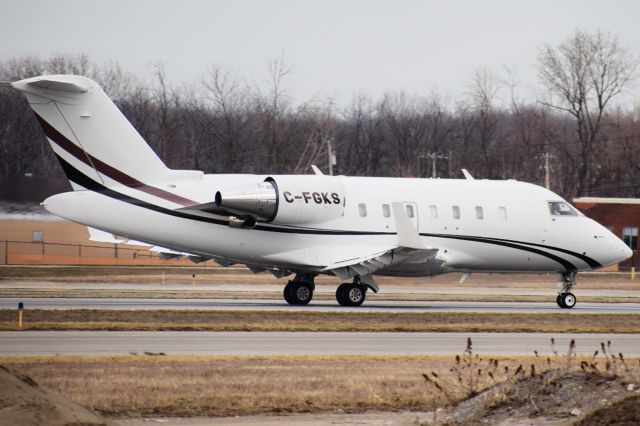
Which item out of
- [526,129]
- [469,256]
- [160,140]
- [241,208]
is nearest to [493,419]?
[241,208]

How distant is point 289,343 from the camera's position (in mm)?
23031

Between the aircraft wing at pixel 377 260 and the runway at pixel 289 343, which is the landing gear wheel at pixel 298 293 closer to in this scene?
the aircraft wing at pixel 377 260

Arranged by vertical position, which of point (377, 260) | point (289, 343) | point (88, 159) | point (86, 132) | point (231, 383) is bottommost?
point (231, 383)

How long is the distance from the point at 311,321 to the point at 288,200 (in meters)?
5.71

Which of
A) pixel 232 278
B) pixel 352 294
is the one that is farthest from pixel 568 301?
pixel 232 278

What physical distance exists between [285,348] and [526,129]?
88.3 meters

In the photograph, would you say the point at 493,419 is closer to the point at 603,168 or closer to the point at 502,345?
the point at 502,345

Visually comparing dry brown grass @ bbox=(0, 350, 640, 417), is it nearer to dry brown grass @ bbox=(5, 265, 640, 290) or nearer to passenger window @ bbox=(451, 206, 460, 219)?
passenger window @ bbox=(451, 206, 460, 219)

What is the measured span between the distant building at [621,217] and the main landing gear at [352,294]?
35.2 m

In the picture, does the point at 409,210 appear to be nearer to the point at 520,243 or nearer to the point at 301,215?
the point at 301,215

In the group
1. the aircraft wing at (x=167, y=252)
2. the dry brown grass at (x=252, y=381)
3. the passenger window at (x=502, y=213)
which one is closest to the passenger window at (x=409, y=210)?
the passenger window at (x=502, y=213)

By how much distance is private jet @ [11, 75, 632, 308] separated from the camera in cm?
3162

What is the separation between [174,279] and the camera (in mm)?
51156

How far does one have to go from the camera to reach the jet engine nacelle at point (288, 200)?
32.2m
